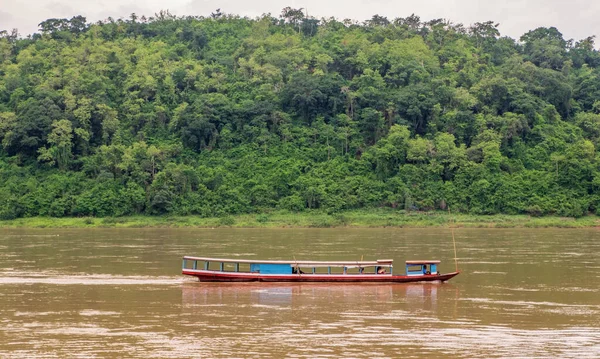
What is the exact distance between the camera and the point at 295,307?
23.4 m

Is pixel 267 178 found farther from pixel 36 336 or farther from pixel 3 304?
pixel 36 336

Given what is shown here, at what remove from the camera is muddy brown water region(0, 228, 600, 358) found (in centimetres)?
1823

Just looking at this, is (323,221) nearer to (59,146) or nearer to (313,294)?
(59,146)

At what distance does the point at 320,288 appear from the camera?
87.9ft

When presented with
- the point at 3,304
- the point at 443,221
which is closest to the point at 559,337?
the point at 3,304

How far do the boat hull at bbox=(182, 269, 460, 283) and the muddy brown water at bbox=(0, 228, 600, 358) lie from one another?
0.82 ft

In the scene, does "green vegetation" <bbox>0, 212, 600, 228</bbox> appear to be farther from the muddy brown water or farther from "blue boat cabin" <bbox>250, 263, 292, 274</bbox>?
"blue boat cabin" <bbox>250, 263, 292, 274</bbox>

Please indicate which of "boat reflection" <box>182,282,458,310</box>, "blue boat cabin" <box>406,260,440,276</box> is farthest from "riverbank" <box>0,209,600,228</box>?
"boat reflection" <box>182,282,458,310</box>

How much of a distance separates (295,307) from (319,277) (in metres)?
3.94

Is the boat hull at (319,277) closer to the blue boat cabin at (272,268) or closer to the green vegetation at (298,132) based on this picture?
the blue boat cabin at (272,268)

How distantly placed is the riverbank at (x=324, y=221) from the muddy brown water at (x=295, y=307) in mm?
14132

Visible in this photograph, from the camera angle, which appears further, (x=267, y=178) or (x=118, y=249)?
(x=267, y=178)

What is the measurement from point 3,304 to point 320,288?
407 inches

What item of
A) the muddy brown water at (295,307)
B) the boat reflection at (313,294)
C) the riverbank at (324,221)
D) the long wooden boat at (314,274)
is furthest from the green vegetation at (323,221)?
the boat reflection at (313,294)
